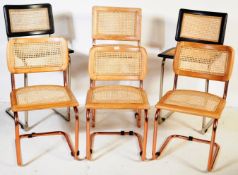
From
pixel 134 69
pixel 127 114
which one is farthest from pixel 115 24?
pixel 127 114

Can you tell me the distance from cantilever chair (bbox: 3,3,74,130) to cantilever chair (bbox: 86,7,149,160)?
0.38 metres

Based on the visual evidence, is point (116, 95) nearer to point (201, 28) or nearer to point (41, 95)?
point (41, 95)

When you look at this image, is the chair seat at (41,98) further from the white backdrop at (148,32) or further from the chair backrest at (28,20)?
the white backdrop at (148,32)

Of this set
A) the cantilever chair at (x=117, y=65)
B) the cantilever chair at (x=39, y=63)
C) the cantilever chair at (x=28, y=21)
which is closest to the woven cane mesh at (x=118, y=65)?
the cantilever chair at (x=117, y=65)

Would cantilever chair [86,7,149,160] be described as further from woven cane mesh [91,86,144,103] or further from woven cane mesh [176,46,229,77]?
woven cane mesh [176,46,229,77]

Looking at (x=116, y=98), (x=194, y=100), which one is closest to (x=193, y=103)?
(x=194, y=100)

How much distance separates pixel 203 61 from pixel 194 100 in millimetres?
307

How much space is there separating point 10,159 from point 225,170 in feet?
4.83

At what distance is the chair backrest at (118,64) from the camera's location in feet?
9.66

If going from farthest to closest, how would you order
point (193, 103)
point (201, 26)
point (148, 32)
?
point (148, 32)
point (201, 26)
point (193, 103)

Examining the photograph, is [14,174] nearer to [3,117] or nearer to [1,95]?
[3,117]

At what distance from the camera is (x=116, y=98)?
2.80m

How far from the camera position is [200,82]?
147 inches

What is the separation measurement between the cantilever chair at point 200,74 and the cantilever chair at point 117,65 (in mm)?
180
